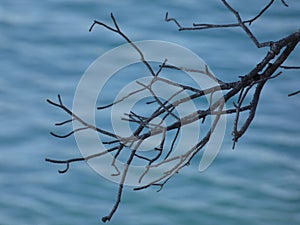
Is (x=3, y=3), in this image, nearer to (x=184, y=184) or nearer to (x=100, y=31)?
(x=100, y=31)

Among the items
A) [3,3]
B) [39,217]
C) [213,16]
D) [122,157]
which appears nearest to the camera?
[39,217]

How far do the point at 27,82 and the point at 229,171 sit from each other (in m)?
1.28

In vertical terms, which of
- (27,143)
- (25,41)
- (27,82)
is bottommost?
(27,143)

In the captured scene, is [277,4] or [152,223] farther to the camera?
[277,4]

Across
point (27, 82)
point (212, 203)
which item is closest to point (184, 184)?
point (212, 203)

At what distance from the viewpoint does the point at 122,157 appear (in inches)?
142

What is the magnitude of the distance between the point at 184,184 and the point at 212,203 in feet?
0.57

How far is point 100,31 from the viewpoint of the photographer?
172 inches

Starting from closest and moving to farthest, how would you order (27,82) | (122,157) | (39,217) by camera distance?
1. (39,217)
2. (122,157)
3. (27,82)

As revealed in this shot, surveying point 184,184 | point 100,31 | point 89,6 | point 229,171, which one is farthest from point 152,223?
point 89,6

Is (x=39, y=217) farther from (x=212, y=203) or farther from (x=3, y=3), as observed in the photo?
(x=3, y=3)

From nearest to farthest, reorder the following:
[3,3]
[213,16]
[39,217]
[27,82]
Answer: [39,217], [27,82], [213,16], [3,3]

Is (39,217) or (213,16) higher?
(213,16)

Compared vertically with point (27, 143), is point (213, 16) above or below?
above
